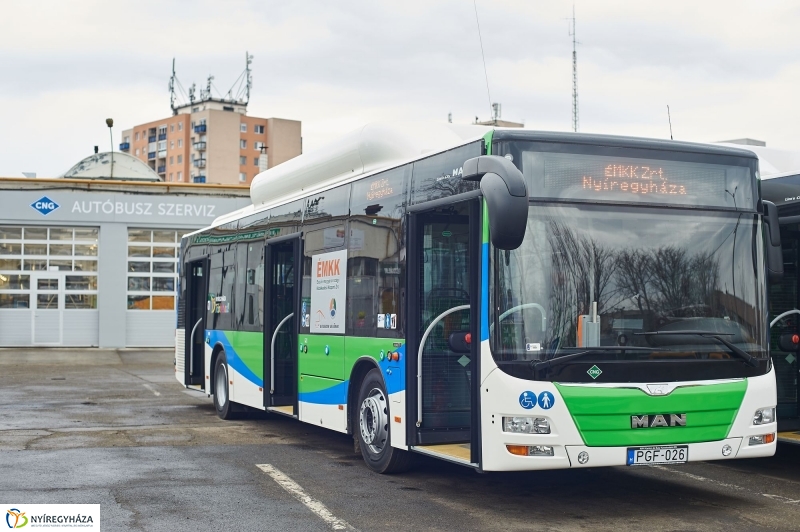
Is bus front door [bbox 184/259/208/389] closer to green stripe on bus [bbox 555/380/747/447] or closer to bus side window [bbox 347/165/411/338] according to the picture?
bus side window [bbox 347/165/411/338]

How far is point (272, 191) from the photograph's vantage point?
45.0 ft

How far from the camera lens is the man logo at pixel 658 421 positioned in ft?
25.3

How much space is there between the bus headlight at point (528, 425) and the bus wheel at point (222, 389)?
26.6 feet

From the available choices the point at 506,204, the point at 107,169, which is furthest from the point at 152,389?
the point at 107,169

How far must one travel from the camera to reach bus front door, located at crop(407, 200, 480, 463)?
892cm

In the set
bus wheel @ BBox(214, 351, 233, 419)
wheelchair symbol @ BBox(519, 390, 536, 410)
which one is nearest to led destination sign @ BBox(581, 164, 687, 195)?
wheelchair symbol @ BBox(519, 390, 536, 410)

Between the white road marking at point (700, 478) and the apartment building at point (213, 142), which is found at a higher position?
the apartment building at point (213, 142)

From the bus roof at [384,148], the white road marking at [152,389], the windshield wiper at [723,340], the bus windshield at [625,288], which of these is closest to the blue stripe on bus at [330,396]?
the bus roof at [384,148]

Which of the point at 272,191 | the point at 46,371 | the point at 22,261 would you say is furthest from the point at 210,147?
the point at 272,191

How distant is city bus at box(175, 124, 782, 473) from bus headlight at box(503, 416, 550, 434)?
0.01 metres

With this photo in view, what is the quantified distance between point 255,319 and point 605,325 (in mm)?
6851

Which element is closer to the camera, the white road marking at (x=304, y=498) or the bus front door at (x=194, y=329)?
the white road marking at (x=304, y=498)

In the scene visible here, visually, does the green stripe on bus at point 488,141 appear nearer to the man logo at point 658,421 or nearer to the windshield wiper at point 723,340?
the windshield wiper at point 723,340

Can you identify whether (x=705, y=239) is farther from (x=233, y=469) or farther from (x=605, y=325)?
(x=233, y=469)
